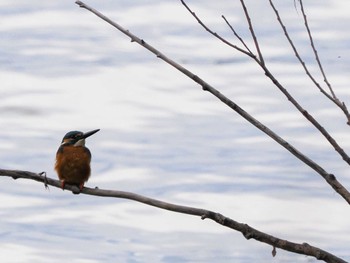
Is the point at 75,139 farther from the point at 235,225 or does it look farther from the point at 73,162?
the point at 235,225

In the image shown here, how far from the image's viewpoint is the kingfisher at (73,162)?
5250 mm

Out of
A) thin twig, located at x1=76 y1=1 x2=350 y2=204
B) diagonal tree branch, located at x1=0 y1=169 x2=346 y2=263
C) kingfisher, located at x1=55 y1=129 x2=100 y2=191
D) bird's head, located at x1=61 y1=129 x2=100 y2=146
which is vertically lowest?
diagonal tree branch, located at x1=0 y1=169 x2=346 y2=263

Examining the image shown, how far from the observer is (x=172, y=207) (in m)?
2.30

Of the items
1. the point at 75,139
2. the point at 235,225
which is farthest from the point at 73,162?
the point at 235,225

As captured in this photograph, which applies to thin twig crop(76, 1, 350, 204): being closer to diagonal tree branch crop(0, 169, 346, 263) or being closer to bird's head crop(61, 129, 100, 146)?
diagonal tree branch crop(0, 169, 346, 263)

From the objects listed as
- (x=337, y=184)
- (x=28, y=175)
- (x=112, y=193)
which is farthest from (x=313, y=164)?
(x=28, y=175)

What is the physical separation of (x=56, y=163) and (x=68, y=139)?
1.66 ft

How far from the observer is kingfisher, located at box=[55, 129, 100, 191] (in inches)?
207

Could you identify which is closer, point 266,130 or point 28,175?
point 266,130

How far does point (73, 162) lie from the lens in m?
5.41

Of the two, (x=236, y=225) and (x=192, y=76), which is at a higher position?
(x=192, y=76)

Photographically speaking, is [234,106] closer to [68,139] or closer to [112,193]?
[112,193]

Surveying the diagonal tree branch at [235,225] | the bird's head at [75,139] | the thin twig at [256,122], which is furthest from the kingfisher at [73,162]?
the thin twig at [256,122]

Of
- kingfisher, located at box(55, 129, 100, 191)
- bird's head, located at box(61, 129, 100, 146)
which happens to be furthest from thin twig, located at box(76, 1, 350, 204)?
bird's head, located at box(61, 129, 100, 146)
